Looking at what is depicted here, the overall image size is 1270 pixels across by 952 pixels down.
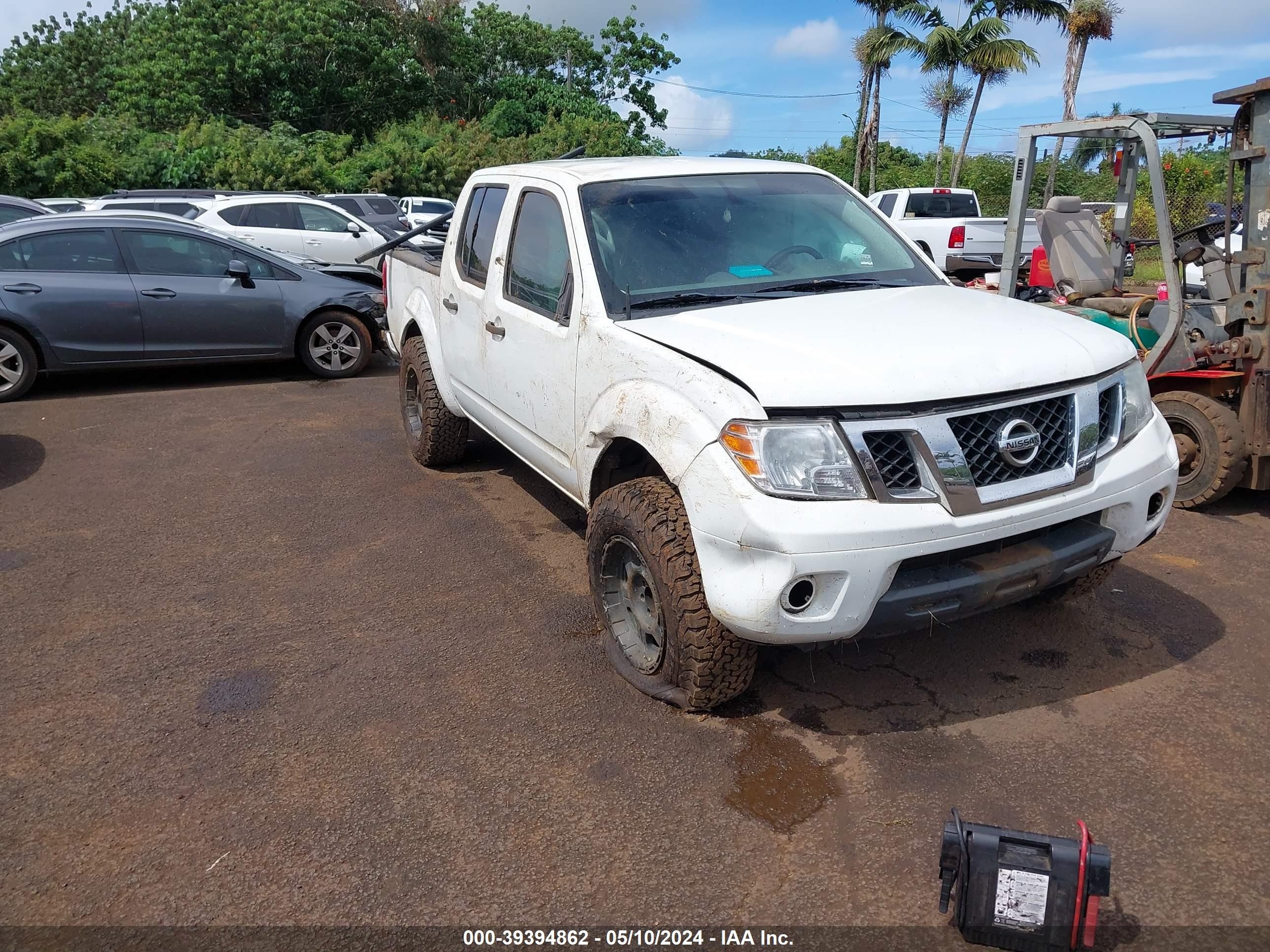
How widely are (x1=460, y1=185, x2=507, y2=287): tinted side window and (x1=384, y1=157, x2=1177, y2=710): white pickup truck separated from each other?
0.45 m

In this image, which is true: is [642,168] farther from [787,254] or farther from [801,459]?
[801,459]

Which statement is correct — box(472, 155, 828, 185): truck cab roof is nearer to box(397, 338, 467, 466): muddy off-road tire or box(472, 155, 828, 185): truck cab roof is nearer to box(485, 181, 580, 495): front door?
box(485, 181, 580, 495): front door

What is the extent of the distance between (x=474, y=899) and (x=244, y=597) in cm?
243

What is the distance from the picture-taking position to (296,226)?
1508 centimetres

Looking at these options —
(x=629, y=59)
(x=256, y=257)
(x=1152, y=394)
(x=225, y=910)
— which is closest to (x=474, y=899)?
(x=225, y=910)

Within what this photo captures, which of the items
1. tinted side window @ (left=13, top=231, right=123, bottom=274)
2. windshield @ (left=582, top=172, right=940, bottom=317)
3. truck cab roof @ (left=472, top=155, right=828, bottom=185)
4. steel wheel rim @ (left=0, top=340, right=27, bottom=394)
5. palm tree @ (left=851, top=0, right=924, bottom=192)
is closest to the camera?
windshield @ (left=582, top=172, right=940, bottom=317)

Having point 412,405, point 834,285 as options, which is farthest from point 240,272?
point 834,285

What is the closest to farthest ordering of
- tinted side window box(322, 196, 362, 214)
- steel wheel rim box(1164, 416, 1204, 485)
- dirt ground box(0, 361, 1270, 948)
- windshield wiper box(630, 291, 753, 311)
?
dirt ground box(0, 361, 1270, 948)
windshield wiper box(630, 291, 753, 311)
steel wheel rim box(1164, 416, 1204, 485)
tinted side window box(322, 196, 362, 214)

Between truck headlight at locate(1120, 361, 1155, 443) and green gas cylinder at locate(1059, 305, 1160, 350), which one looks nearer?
truck headlight at locate(1120, 361, 1155, 443)

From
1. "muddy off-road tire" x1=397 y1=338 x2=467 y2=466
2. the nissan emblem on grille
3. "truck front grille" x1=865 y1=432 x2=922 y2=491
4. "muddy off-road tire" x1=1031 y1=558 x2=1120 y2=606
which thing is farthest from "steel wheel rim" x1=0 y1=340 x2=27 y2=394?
the nissan emblem on grille

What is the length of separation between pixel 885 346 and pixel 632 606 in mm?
1305

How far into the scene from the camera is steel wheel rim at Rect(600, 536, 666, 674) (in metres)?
3.52

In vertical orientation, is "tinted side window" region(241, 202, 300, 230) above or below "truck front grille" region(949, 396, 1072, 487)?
above

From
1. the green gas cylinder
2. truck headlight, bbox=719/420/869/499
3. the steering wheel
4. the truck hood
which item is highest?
the steering wheel
